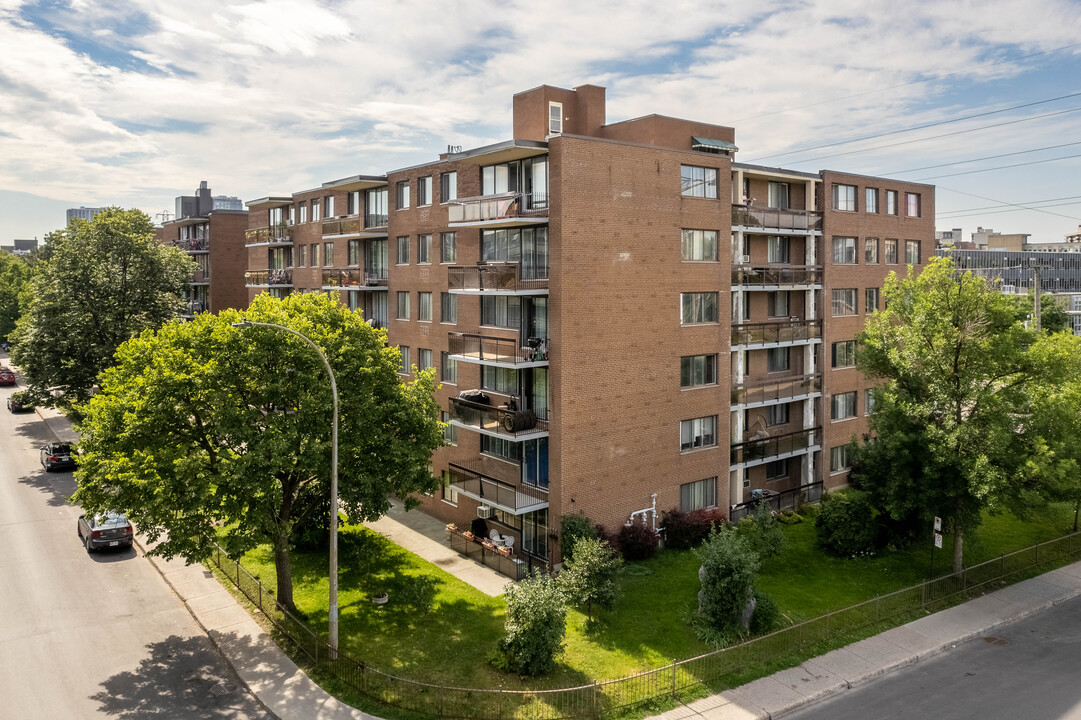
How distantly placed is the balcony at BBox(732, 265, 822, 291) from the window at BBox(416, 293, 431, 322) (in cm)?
1341

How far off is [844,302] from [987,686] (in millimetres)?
20893

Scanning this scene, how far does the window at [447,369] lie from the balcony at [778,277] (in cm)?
1236

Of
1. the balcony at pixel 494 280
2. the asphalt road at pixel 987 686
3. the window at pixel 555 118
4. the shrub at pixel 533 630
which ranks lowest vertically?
the asphalt road at pixel 987 686

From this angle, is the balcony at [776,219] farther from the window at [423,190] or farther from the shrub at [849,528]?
the window at [423,190]

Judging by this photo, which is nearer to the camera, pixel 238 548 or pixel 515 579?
pixel 238 548

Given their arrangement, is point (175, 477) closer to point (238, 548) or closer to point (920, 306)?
point (238, 548)

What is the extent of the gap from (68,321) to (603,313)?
3170 centimetres

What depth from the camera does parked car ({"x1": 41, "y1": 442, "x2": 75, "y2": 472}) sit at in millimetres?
40750

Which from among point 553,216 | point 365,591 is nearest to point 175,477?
point 365,591

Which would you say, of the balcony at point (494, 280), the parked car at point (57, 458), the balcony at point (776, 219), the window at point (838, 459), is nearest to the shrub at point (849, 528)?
the window at point (838, 459)

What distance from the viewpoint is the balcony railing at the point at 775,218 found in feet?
104

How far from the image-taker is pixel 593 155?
85.1 feet

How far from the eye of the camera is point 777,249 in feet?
115

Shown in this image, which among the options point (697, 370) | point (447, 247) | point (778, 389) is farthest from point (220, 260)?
point (778, 389)
